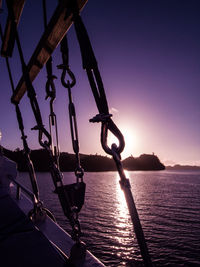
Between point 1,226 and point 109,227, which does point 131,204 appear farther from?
point 109,227

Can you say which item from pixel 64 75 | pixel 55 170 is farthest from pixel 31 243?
pixel 64 75

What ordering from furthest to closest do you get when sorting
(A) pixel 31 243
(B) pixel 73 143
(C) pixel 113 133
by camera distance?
(A) pixel 31 243, (B) pixel 73 143, (C) pixel 113 133

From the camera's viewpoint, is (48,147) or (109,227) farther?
(109,227)

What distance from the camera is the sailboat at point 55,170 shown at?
114 cm

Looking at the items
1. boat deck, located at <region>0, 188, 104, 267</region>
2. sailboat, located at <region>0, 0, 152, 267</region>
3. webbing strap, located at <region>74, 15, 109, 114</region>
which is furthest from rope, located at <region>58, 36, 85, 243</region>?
boat deck, located at <region>0, 188, 104, 267</region>

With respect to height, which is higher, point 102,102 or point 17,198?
point 102,102

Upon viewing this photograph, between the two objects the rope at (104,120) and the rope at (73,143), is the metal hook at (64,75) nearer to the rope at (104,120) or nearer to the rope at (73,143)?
the rope at (73,143)

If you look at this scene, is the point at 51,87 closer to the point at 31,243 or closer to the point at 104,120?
the point at 104,120

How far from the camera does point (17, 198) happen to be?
5.48 meters

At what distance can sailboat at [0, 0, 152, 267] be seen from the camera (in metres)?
1.14

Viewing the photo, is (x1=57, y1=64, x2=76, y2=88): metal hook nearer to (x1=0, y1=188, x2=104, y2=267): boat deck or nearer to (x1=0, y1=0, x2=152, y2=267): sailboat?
(x1=0, y1=0, x2=152, y2=267): sailboat

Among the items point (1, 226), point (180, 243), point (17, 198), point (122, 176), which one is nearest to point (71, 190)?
point (122, 176)

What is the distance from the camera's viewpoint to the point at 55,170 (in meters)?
1.90

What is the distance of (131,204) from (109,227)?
2247 centimetres
